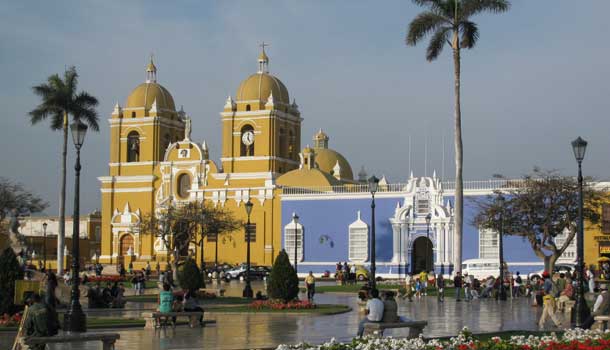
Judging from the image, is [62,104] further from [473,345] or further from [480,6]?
[473,345]

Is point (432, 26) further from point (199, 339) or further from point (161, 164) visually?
point (161, 164)

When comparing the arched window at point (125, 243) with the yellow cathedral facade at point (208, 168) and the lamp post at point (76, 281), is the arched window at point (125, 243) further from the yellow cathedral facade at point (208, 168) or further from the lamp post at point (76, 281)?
the lamp post at point (76, 281)

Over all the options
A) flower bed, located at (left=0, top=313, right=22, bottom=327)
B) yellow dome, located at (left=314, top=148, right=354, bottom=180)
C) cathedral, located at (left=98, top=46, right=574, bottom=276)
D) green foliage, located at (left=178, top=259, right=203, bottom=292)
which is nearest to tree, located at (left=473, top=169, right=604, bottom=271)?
cathedral, located at (left=98, top=46, right=574, bottom=276)

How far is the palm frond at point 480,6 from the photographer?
37.8 m

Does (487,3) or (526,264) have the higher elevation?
(487,3)

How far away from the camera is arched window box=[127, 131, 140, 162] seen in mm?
73375

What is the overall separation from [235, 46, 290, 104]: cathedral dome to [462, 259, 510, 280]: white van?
22685mm

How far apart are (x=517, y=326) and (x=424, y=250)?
123 feet

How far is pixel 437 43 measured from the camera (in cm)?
3859

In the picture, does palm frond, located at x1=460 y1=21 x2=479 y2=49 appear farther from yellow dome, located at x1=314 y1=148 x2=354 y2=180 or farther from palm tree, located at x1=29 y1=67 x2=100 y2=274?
yellow dome, located at x1=314 y1=148 x2=354 y2=180

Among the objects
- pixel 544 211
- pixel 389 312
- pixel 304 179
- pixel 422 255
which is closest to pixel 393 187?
pixel 422 255

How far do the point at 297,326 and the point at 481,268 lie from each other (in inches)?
1069

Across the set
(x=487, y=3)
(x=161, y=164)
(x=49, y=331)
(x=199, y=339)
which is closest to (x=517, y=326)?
(x=199, y=339)

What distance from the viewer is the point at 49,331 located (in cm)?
1562
